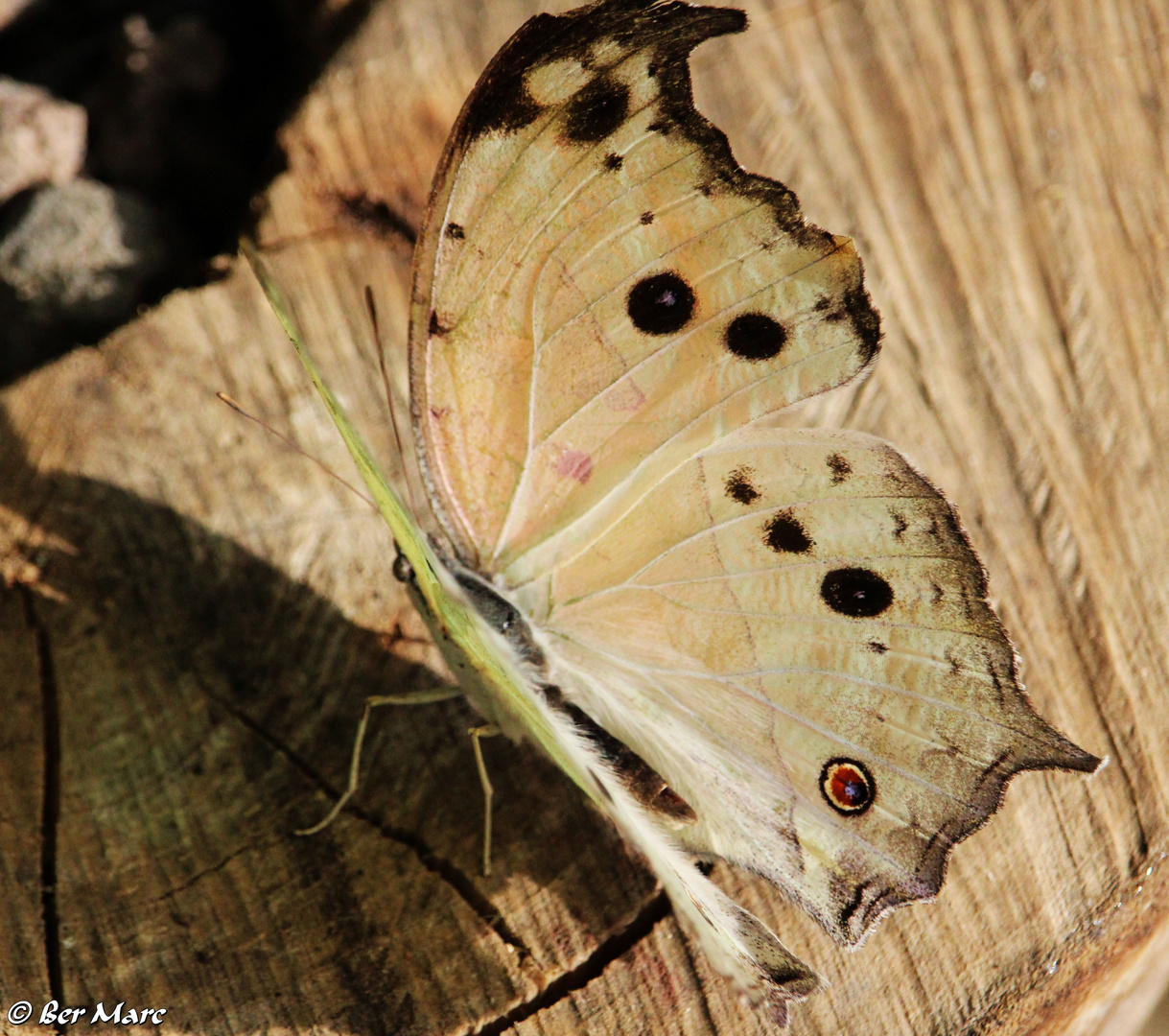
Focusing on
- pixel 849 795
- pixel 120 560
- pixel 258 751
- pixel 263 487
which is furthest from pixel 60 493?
pixel 849 795

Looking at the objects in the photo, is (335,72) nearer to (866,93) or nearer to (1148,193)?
(866,93)

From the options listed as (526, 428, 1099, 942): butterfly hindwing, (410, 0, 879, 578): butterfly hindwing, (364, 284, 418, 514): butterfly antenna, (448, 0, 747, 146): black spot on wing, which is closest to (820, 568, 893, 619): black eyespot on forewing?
(526, 428, 1099, 942): butterfly hindwing

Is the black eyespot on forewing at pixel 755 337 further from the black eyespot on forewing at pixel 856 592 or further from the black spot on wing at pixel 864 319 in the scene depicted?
the black eyespot on forewing at pixel 856 592

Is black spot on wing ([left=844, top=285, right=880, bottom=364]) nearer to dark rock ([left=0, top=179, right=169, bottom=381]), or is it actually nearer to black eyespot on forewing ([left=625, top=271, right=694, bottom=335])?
black eyespot on forewing ([left=625, top=271, right=694, bottom=335])

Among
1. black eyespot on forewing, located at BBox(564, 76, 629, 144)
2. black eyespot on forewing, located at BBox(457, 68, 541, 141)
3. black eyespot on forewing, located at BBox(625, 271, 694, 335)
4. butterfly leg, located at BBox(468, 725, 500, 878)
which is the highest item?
black eyespot on forewing, located at BBox(457, 68, 541, 141)

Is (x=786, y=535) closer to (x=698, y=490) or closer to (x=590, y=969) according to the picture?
(x=698, y=490)

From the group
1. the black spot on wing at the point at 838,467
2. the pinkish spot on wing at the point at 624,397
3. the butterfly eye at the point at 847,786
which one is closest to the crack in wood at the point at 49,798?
the pinkish spot on wing at the point at 624,397
